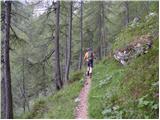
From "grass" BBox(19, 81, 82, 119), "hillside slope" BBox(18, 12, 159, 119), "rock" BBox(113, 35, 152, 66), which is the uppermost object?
"rock" BBox(113, 35, 152, 66)

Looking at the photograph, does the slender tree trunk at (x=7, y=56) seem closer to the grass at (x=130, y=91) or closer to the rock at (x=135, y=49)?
the grass at (x=130, y=91)

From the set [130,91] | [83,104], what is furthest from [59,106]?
[130,91]

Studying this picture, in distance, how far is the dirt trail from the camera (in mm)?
12471

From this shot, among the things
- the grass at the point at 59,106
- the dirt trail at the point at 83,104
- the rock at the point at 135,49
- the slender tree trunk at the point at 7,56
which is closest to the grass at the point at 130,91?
the dirt trail at the point at 83,104

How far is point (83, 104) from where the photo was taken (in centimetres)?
1381

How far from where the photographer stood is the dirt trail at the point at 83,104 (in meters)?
12.5

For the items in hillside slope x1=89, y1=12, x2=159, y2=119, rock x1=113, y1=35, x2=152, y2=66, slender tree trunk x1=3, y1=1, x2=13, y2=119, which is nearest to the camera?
hillside slope x1=89, y1=12, x2=159, y2=119

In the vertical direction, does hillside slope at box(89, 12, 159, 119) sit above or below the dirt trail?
above

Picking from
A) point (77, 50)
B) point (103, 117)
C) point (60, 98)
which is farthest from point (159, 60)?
point (77, 50)

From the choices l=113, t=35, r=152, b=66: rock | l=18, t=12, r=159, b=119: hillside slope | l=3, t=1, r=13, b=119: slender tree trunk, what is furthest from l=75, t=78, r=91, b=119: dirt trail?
l=3, t=1, r=13, b=119: slender tree trunk

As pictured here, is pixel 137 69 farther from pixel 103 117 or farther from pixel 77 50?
pixel 77 50

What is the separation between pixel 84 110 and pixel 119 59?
504 cm

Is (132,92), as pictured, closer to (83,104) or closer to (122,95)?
(122,95)

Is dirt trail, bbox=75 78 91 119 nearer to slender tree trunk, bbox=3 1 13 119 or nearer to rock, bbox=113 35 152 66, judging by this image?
rock, bbox=113 35 152 66
